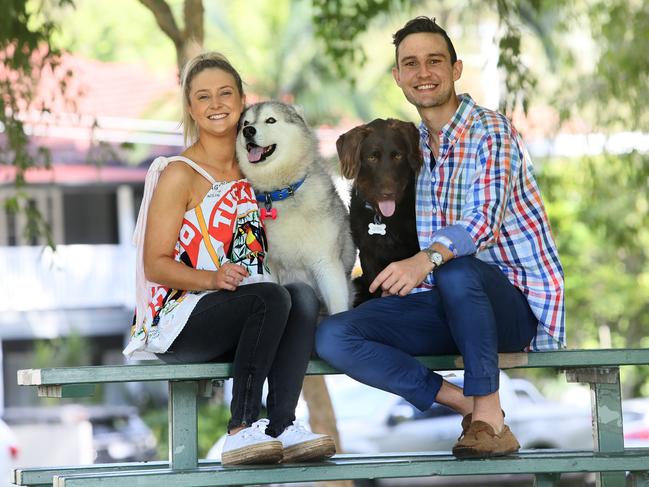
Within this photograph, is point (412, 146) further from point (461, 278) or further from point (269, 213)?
point (461, 278)

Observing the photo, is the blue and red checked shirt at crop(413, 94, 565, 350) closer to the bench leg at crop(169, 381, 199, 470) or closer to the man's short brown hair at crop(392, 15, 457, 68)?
the man's short brown hair at crop(392, 15, 457, 68)

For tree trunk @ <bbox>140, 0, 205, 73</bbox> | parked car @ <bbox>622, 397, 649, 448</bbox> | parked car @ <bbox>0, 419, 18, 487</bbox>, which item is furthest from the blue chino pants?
parked car @ <bbox>622, 397, 649, 448</bbox>

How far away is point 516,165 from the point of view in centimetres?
387

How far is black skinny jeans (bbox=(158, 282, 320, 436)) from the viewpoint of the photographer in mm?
3527

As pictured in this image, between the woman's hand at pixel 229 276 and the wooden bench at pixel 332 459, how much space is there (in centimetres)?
27

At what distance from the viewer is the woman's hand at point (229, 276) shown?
359cm

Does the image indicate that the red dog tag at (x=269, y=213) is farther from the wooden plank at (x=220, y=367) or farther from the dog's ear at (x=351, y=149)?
the wooden plank at (x=220, y=367)

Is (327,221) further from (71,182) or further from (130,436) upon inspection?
(71,182)

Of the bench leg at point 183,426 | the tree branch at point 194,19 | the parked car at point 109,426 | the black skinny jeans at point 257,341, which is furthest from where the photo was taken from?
the parked car at point 109,426

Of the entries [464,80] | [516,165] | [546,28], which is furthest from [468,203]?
[464,80]

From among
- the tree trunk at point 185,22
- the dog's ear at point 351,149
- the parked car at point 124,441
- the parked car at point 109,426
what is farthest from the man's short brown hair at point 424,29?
the parked car at point 124,441

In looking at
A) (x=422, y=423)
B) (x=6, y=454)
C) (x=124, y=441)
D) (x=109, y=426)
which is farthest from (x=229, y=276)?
(x=109, y=426)

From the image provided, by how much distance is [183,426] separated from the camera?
3.67 m

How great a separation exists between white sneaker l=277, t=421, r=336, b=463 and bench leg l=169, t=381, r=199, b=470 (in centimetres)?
30
